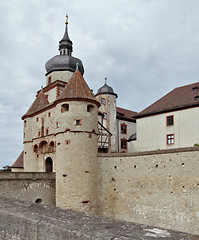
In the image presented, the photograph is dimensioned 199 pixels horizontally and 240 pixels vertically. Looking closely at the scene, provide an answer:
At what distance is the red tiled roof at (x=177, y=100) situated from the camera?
914 inches

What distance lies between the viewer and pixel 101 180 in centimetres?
1948

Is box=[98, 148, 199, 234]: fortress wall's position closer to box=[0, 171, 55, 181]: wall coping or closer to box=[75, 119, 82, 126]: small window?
box=[75, 119, 82, 126]: small window

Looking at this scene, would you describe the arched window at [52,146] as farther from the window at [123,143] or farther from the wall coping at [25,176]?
the window at [123,143]

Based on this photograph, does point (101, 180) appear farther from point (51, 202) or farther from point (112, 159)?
point (51, 202)

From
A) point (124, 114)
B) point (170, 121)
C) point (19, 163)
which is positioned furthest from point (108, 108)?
point (19, 163)

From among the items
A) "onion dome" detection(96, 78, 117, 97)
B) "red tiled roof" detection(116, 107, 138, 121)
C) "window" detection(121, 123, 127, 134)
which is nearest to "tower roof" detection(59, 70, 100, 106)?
"onion dome" detection(96, 78, 117, 97)

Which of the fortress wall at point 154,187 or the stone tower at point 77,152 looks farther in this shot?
the stone tower at point 77,152

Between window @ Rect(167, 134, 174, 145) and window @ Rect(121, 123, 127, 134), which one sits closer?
window @ Rect(167, 134, 174, 145)

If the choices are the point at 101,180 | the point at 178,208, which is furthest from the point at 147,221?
the point at 101,180

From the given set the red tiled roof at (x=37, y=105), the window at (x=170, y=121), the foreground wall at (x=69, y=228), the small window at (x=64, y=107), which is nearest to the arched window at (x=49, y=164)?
the red tiled roof at (x=37, y=105)

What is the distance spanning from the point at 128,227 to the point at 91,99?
54.9ft

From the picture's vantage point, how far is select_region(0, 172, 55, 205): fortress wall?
19.0 metres

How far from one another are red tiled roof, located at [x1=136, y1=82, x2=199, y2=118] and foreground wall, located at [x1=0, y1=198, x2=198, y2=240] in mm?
20643

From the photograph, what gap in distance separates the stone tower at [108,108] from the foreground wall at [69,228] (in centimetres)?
3029
